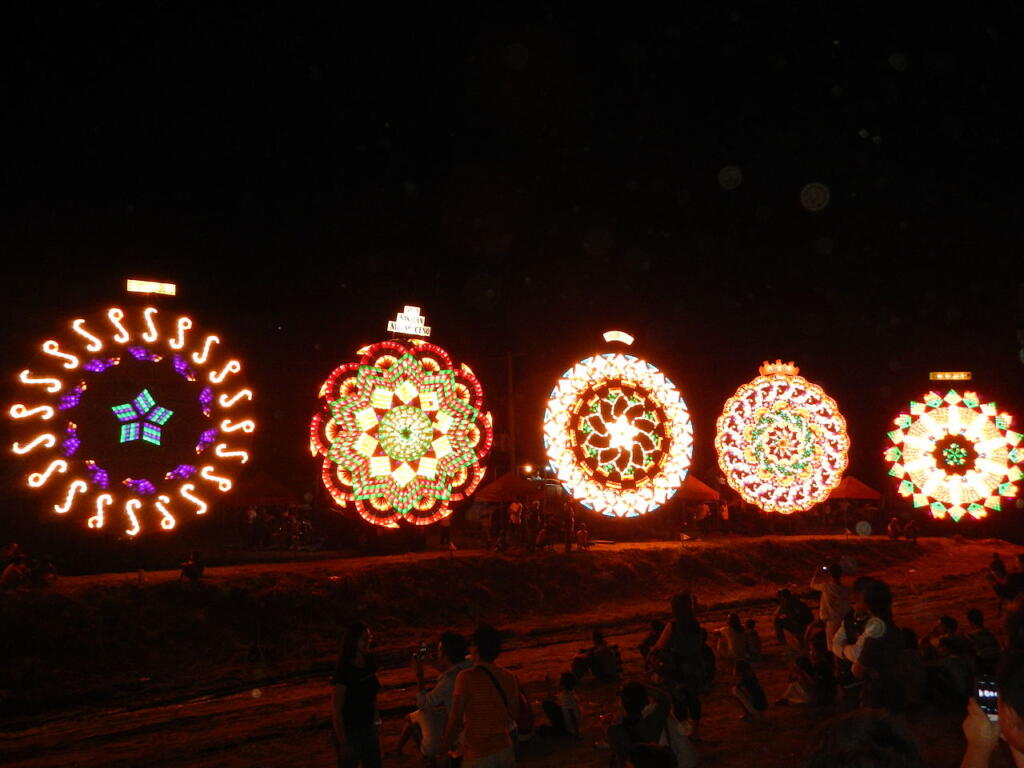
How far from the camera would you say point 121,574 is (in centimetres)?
1895

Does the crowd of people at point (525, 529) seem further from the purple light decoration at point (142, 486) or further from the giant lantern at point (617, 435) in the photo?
the purple light decoration at point (142, 486)

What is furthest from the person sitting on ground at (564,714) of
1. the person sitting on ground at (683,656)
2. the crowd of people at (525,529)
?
the crowd of people at (525,529)

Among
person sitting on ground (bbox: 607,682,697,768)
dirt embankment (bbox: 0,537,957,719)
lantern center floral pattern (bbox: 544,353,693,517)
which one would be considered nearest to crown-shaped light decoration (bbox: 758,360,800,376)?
lantern center floral pattern (bbox: 544,353,693,517)

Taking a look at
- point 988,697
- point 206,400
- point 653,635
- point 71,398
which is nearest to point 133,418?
point 71,398

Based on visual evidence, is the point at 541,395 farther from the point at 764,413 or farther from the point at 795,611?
the point at 795,611

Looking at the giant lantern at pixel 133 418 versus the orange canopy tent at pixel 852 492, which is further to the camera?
the orange canopy tent at pixel 852 492

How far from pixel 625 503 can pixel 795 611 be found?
10948 millimetres

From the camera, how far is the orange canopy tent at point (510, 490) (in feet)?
83.6

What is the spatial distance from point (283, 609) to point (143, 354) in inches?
275

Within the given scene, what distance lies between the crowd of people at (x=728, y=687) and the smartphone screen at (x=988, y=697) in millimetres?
25

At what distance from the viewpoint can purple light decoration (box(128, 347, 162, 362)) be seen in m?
19.4

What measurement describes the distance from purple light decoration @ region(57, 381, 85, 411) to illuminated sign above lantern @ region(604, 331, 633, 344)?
16613 millimetres

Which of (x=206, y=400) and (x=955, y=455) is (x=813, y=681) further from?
(x=955, y=455)

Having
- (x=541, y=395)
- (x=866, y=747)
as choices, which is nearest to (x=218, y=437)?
(x=866, y=747)
